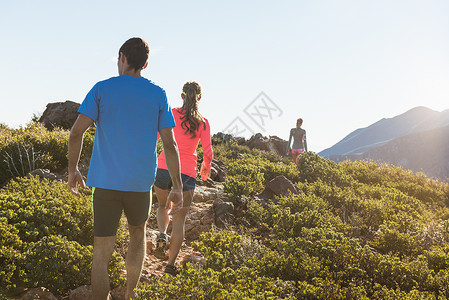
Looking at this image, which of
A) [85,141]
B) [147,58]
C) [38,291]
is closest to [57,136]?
[85,141]

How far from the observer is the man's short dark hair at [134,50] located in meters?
2.64

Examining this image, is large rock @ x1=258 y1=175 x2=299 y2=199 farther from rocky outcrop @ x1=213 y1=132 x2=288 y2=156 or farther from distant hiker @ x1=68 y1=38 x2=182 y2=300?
rocky outcrop @ x1=213 y1=132 x2=288 y2=156

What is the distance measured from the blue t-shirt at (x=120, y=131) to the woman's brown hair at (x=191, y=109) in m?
1.51

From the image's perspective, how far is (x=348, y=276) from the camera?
3.81m

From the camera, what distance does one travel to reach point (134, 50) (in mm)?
2641

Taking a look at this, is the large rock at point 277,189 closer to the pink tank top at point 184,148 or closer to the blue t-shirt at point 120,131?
the pink tank top at point 184,148

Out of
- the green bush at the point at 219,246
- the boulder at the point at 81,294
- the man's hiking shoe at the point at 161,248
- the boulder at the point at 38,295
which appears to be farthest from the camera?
the man's hiking shoe at the point at 161,248

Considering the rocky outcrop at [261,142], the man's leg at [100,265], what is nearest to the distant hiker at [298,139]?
the rocky outcrop at [261,142]

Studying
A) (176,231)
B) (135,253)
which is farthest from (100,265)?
(176,231)

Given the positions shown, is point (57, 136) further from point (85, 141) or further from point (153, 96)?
point (153, 96)

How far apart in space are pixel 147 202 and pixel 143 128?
61 cm

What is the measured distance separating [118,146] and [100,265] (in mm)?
940

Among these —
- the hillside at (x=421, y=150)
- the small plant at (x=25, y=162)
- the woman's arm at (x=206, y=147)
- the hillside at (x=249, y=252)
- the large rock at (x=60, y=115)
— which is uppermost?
the large rock at (x=60, y=115)

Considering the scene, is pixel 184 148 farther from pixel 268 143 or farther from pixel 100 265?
pixel 268 143
